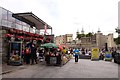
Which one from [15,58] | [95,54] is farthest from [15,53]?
[95,54]

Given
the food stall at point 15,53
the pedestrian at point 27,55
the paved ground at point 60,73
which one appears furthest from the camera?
the pedestrian at point 27,55

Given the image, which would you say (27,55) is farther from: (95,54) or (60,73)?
(95,54)

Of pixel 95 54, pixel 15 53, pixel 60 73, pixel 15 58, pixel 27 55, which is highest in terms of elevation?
pixel 15 53

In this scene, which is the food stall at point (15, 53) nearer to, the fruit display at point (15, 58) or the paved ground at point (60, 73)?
the fruit display at point (15, 58)

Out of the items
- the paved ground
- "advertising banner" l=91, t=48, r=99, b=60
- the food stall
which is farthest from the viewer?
"advertising banner" l=91, t=48, r=99, b=60

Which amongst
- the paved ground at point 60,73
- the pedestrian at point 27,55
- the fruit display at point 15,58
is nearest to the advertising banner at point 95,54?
the paved ground at point 60,73

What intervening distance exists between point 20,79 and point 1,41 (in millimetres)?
7659

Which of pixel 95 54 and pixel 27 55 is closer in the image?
pixel 27 55

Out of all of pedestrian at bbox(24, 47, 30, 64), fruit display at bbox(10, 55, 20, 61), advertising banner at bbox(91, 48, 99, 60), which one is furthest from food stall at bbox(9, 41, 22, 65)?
advertising banner at bbox(91, 48, 99, 60)

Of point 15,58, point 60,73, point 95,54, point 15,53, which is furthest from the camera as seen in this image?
point 95,54

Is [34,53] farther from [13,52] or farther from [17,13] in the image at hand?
[17,13]

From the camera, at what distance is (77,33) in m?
111

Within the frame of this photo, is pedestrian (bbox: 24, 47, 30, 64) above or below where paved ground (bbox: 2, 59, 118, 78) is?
above

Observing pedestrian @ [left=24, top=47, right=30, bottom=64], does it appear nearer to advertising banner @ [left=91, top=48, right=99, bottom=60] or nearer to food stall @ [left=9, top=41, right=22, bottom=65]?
food stall @ [left=9, top=41, right=22, bottom=65]
